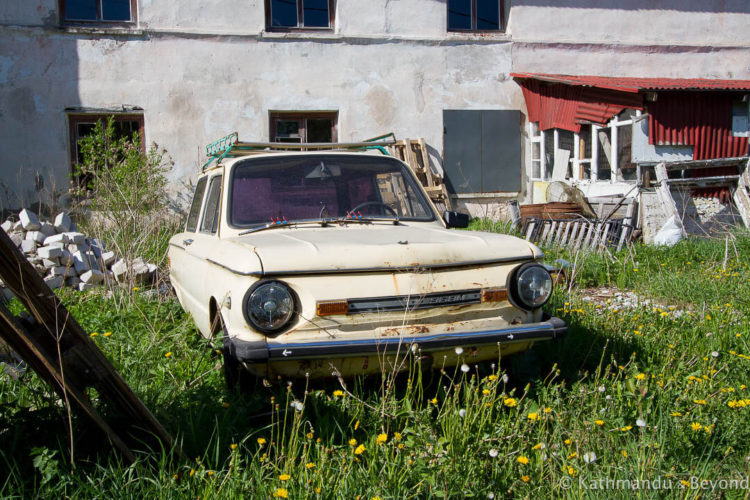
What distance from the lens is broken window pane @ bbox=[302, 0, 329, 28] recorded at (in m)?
12.0

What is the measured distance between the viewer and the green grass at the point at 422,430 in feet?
7.77

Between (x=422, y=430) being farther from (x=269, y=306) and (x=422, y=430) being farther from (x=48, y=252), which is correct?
(x=48, y=252)

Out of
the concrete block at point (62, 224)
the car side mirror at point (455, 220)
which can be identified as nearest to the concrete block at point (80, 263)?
the concrete block at point (62, 224)

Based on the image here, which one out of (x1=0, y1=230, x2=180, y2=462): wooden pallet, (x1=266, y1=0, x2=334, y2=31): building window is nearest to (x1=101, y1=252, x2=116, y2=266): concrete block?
(x1=0, y1=230, x2=180, y2=462): wooden pallet

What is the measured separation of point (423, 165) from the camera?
12070mm

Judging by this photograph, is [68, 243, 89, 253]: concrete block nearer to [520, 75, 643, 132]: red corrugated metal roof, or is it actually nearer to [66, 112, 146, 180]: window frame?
[66, 112, 146, 180]: window frame

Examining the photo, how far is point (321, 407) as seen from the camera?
313 cm

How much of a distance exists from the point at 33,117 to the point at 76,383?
10.2 meters

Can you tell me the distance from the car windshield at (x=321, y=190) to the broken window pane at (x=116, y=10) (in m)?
8.95

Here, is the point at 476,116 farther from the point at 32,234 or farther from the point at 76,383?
the point at 76,383

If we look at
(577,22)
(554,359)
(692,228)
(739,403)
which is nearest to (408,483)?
(739,403)

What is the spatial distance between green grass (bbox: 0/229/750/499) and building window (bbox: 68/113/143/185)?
792cm

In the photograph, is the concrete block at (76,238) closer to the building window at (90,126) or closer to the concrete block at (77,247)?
the concrete block at (77,247)

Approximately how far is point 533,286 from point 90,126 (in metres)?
10.2
